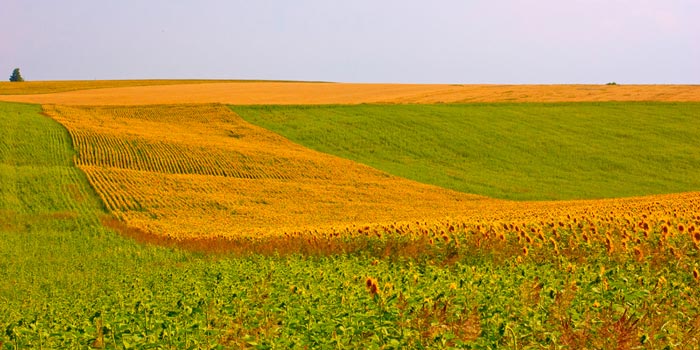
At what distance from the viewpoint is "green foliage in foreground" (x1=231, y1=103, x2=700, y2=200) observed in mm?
43562

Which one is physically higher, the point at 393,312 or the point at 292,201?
the point at 393,312

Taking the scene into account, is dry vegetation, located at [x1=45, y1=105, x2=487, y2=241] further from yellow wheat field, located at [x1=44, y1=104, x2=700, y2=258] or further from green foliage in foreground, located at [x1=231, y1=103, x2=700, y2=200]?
green foliage in foreground, located at [x1=231, y1=103, x2=700, y2=200]

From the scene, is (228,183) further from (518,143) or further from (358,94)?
(358,94)

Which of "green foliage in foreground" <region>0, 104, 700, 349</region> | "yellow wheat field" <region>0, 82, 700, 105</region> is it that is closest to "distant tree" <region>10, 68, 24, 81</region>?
"yellow wheat field" <region>0, 82, 700, 105</region>

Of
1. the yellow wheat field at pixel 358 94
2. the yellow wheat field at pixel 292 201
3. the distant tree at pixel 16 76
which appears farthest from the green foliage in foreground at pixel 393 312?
the distant tree at pixel 16 76

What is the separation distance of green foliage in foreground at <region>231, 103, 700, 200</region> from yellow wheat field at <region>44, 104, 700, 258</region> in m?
3.20

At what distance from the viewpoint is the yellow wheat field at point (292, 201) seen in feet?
43.7

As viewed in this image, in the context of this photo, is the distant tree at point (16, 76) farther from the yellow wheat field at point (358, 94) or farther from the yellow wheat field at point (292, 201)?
the yellow wheat field at point (292, 201)

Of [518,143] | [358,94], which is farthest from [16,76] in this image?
[518,143]

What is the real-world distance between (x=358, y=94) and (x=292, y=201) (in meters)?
47.0

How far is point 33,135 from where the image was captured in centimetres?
4741

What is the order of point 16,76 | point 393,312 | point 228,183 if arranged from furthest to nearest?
point 16,76, point 228,183, point 393,312

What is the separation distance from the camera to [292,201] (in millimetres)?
35156

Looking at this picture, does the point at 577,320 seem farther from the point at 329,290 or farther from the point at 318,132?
the point at 318,132
